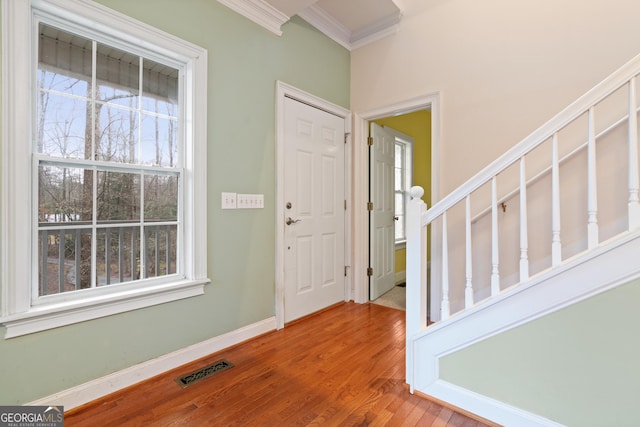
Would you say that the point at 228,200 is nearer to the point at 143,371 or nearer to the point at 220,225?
the point at 220,225

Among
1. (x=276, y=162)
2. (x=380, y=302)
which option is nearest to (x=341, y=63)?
(x=276, y=162)

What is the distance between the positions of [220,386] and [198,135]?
1648 millimetres

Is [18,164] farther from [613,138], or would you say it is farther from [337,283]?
[613,138]

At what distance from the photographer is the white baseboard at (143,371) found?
157cm

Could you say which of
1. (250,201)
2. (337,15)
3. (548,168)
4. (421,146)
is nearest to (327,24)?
(337,15)

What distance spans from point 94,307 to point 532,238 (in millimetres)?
2958

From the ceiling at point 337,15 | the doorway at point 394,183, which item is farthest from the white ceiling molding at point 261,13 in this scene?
the doorway at point 394,183

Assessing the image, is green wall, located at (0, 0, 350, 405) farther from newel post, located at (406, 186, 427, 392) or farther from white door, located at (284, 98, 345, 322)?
newel post, located at (406, 186, 427, 392)

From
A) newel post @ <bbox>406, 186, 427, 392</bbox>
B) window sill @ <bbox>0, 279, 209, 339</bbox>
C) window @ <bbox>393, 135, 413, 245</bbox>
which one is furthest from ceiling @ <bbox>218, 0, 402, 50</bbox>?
window sill @ <bbox>0, 279, 209, 339</bbox>

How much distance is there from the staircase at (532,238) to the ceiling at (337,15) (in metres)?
1.87

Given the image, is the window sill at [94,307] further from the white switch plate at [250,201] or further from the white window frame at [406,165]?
the white window frame at [406,165]

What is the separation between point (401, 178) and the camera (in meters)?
4.32

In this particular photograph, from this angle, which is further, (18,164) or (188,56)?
(188,56)

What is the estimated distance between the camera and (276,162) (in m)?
2.57
